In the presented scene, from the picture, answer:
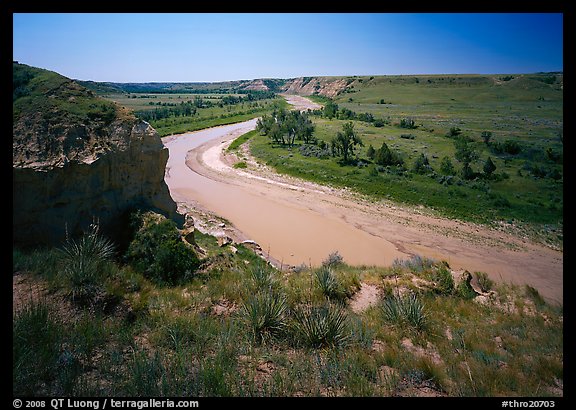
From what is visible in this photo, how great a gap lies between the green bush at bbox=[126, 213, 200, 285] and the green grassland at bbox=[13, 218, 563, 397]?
0.86 meters

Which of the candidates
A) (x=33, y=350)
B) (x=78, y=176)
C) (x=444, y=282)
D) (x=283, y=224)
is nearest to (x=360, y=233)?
(x=283, y=224)

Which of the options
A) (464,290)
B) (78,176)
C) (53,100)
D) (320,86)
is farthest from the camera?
(320,86)

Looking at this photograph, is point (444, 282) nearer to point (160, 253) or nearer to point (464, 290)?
point (464, 290)

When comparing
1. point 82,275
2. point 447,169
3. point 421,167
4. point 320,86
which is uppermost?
point 320,86

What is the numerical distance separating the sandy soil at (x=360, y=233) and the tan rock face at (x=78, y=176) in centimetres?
651

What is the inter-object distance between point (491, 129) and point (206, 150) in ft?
144

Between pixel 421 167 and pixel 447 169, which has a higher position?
pixel 421 167

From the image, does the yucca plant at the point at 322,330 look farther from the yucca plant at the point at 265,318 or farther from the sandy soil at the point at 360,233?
the sandy soil at the point at 360,233

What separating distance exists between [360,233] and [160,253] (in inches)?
537

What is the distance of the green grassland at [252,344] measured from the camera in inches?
137

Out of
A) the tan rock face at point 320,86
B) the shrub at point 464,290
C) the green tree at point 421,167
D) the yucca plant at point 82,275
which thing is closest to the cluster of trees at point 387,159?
the green tree at point 421,167

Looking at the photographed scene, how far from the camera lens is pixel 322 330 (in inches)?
190
